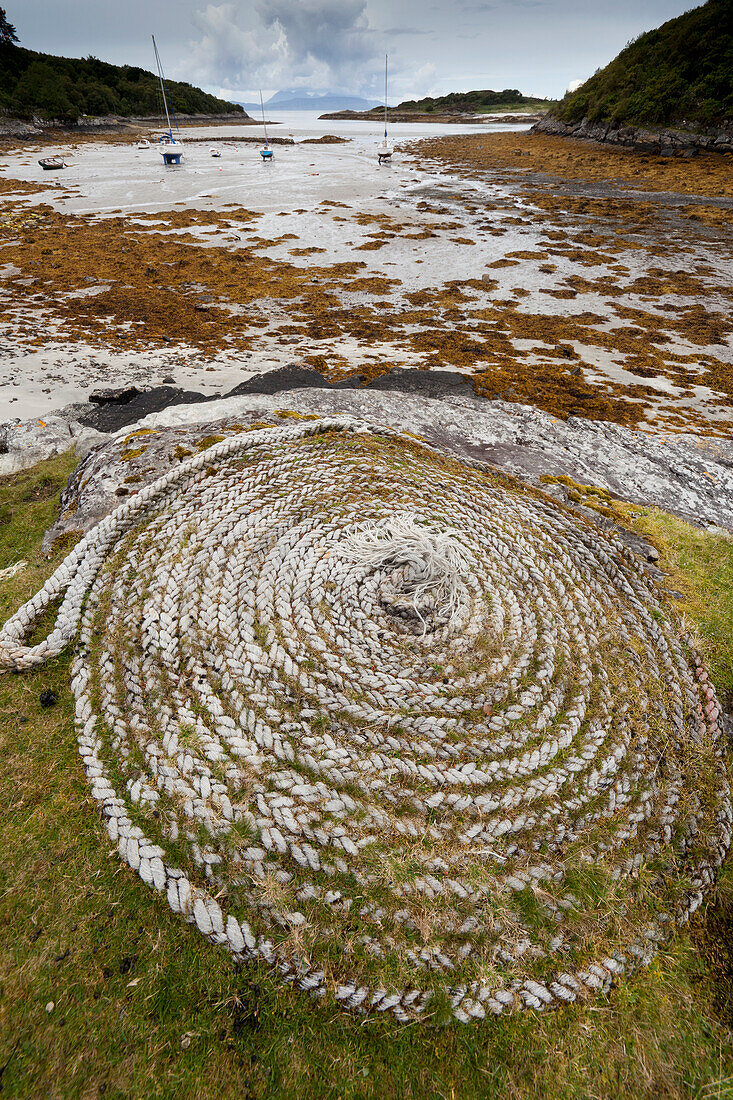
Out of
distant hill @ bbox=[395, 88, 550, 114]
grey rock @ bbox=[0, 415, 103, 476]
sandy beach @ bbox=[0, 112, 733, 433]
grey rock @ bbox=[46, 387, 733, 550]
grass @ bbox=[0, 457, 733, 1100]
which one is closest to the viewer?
grass @ bbox=[0, 457, 733, 1100]

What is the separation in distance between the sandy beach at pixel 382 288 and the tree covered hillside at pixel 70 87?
42554 millimetres

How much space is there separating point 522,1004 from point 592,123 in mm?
68350

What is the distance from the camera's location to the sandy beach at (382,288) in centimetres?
1043

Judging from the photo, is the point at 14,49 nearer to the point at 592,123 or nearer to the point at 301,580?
the point at 592,123

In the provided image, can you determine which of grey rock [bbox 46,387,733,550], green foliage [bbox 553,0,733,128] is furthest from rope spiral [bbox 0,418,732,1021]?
green foliage [bbox 553,0,733,128]

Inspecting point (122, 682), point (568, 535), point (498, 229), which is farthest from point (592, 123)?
point (122, 682)

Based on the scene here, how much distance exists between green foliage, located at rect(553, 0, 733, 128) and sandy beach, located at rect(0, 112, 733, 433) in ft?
40.7

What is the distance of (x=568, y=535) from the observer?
5258 mm

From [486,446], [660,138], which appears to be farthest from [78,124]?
[486,446]

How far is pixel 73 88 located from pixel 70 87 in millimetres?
652

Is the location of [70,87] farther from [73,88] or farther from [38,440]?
[38,440]

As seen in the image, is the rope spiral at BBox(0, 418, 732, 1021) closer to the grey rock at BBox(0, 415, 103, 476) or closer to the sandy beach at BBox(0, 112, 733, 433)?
the grey rock at BBox(0, 415, 103, 476)

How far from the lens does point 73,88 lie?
6438 cm

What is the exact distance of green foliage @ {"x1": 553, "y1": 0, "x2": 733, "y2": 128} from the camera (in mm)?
37188
